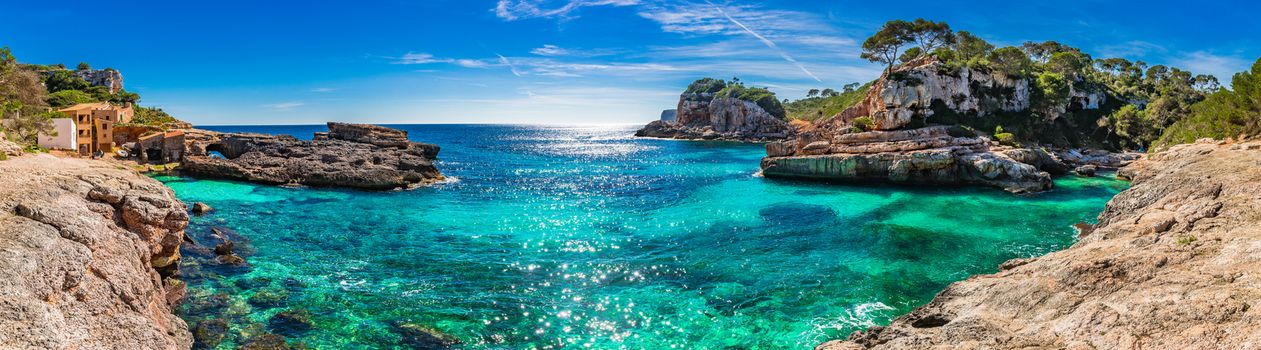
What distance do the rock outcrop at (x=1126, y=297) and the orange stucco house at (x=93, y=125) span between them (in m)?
55.3

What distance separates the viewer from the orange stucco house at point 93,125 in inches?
1689

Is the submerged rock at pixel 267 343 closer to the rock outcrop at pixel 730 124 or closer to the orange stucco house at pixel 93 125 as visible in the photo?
the orange stucco house at pixel 93 125

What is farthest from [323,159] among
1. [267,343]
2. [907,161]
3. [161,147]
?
[907,161]

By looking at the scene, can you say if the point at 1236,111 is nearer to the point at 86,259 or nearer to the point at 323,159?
the point at 86,259

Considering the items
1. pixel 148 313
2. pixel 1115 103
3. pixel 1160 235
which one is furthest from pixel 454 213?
pixel 1115 103

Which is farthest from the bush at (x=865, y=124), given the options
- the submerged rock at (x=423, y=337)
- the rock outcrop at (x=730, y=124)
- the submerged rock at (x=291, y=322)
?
the rock outcrop at (x=730, y=124)

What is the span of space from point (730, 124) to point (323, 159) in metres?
101

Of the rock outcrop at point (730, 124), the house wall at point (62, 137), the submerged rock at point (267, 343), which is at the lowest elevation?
the submerged rock at point (267, 343)

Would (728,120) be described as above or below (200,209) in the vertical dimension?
above

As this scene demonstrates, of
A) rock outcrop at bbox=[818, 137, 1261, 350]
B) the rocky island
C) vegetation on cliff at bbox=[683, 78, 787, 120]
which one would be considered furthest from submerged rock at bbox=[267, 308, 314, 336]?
vegetation on cliff at bbox=[683, 78, 787, 120]

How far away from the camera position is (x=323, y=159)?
147 feet

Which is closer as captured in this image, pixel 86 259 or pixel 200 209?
pixel 86 259

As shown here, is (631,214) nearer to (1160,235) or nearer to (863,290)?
(863,290)

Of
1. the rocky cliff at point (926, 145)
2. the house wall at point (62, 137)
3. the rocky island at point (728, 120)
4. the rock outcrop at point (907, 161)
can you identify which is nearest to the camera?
the house wall at point (62, 137)
